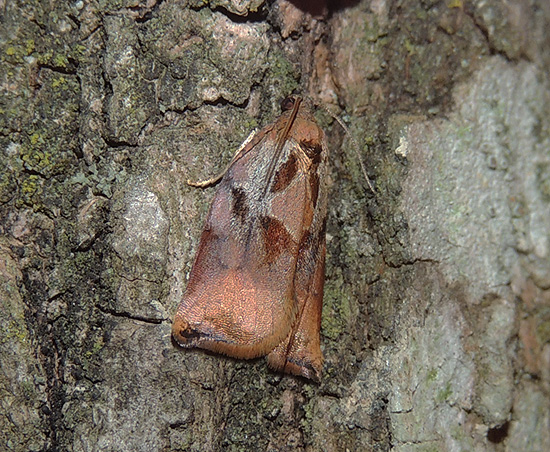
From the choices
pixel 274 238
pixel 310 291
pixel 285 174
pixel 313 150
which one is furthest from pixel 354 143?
pixel 310 291

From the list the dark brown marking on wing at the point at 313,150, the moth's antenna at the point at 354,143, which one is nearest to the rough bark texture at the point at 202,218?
the moth's antenna at the point at 354,143

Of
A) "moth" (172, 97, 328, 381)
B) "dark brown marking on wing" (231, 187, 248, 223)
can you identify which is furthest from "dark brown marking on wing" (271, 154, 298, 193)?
"dark brown marking on wing" (231, 187, 248, 223)

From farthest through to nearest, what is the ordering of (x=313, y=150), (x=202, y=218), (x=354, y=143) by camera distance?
(x=313, y=150) < (x=354, y=143) < (x=202, y=218)

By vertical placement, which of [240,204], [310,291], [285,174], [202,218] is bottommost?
[310,291]

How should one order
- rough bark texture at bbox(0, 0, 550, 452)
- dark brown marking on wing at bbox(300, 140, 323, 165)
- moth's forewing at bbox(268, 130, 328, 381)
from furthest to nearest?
dark brown marking on wing at bbox(300, 140, 323, 165) < moth's forewing at bbox(268, 130, 328, 381) < rough bark texture at bbox(0, 0, 550, 452)

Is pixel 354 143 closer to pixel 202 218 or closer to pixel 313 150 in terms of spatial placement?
pixel 313 150

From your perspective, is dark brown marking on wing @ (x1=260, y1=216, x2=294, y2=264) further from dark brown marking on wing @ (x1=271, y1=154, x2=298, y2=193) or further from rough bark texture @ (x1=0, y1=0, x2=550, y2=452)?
rough bark texture @ (x1=0, y1=0, x2=550, y2=452)
